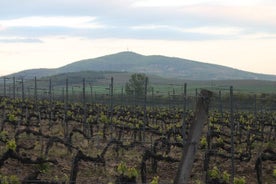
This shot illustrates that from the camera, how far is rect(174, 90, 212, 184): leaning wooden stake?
4910mm

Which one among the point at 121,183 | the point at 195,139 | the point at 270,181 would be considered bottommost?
the point at 270,181

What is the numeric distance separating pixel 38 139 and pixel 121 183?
11.8 metres

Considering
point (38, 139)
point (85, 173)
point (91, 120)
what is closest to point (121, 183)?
point (85, 173)

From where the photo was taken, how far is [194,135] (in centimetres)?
496

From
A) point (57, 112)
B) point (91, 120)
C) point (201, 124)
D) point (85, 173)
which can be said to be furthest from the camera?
point (57, 112)

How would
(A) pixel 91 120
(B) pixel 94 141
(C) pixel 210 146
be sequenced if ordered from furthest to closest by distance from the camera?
(A) pixel 91 120 → (B) pixel 94 141 → (C) pixel 210 146

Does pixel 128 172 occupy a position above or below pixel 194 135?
below

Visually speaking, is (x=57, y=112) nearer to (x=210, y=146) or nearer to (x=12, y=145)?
(x=210, y=146)

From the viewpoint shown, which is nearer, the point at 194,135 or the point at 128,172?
the point at 194,135

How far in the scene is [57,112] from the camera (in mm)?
32875

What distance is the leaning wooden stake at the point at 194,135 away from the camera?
4910mm

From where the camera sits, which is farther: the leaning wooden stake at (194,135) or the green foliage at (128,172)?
the green foliage at (128,172)

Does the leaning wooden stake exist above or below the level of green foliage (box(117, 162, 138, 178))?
above

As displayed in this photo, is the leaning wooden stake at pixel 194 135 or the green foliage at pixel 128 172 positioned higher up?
the leaning wooden stake at pixel 194 135
